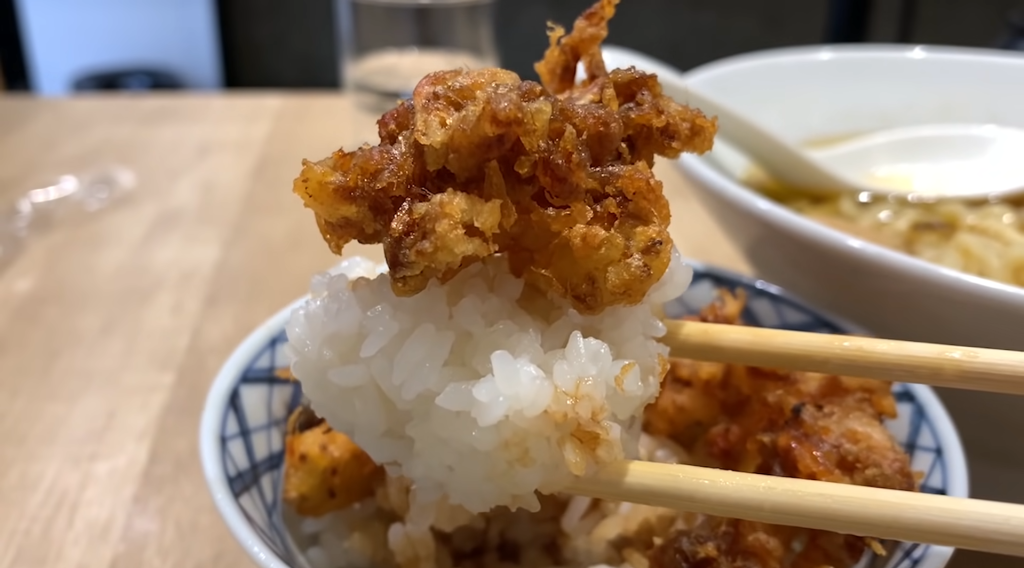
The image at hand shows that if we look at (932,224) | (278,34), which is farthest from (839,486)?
(278,34)

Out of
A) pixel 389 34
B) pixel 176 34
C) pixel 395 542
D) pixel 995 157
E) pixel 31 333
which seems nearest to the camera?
pixel 395 542

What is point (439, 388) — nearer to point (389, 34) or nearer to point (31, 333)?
point (31, 333)

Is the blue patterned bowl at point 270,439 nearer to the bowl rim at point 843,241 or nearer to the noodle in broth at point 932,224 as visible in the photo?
the bowl rim at point 843,241

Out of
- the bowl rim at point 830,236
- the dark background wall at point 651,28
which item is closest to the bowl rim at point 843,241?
the bowl rim at point 830,236

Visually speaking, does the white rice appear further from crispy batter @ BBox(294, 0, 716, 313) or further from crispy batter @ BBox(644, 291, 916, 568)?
crispy batter @ BBox(294, 0, 716, 313)

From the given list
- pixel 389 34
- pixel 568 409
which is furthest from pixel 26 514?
pixel 389 34

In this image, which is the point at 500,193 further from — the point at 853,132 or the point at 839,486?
the point at 853,132
